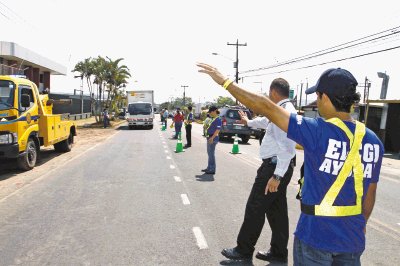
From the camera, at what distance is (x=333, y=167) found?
2.10 metres

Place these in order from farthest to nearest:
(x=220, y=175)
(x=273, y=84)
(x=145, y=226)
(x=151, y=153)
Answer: (x=151, y=153) < (x=220, y=175) < (x=145, y=226) < (x=273, y=84)

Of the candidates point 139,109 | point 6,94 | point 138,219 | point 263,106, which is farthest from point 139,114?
point 263,106

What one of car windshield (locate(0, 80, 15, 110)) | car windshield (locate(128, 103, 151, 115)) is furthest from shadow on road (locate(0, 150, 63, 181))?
car windshield (locate(128, 103, 151, 115))

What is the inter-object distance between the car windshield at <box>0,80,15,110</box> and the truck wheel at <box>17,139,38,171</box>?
1267 mm

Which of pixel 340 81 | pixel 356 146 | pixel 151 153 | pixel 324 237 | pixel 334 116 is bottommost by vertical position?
pixel 151 153

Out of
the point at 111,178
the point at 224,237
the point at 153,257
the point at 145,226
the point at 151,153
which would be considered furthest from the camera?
the point at 151,153

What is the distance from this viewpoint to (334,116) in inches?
86.3

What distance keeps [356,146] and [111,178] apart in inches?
312

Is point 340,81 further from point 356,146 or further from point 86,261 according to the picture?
point 86,261

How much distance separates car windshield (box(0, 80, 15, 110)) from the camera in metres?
9.80

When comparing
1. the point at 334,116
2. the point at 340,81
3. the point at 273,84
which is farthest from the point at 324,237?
the point at 273,84

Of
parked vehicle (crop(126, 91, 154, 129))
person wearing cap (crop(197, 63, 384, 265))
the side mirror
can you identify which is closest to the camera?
person wearing cap (crop(197, 63, 384, 265))

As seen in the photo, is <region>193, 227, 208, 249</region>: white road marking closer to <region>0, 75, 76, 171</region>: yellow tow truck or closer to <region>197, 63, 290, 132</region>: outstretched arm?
<region>197, 63, 290, 132</region>: outstretched arm

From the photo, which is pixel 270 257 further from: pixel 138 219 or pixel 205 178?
pixel 205 178
